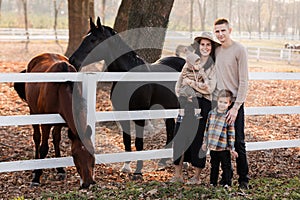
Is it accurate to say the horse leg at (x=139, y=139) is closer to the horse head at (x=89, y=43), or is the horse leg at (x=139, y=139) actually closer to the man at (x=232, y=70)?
the horse head at (x=89, y=43)

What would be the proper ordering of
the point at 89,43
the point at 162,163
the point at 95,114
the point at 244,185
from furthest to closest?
1. the point at 162,163
2. the point at 89,43
3. the point at 95,114
4. the point at 244,185

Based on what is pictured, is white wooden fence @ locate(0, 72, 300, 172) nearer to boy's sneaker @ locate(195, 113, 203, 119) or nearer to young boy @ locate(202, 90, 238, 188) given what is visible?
boy's sneaker @ locate(195, 113, 203, 119)

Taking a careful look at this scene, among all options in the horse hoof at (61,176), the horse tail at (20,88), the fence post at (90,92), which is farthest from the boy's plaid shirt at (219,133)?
the horse tail at (20,88)

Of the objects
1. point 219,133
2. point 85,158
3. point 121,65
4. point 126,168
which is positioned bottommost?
point 126,168

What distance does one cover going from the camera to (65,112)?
5.34 meters

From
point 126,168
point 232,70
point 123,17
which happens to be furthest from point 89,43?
point 123,17

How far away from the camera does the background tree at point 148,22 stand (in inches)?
329

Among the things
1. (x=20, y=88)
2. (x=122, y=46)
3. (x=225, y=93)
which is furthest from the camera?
(x=20, y=88)

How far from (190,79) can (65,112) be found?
1.55 m

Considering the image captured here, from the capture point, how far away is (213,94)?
5238 millimetres

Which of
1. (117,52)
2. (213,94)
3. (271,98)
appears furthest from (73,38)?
(213,94)

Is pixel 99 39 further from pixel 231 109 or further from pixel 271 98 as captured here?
pixel 271 98

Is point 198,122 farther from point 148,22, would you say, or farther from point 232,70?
point 148,22

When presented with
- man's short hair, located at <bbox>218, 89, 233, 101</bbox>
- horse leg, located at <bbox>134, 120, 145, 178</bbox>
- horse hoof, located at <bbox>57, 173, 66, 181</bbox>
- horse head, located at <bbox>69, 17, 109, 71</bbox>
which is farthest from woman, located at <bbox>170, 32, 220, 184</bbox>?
horse hoof, located at <bbox>57, 173, 66, 181</bbox>
